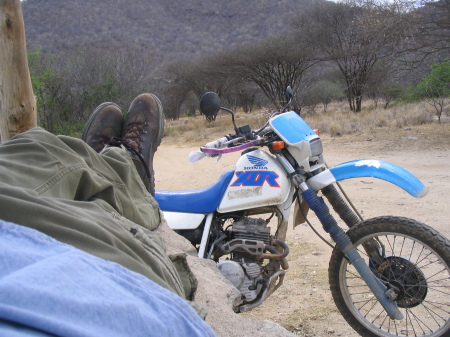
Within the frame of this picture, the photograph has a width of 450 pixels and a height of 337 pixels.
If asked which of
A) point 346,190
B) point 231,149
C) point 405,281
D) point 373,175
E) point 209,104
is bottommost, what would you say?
point 346,190

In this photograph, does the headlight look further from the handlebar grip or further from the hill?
the hill

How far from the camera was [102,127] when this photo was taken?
95.5 inches

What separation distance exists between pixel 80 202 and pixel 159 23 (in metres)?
48.6

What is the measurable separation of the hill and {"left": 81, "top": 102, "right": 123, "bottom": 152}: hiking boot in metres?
33.6

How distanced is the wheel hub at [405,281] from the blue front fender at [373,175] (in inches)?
13.7

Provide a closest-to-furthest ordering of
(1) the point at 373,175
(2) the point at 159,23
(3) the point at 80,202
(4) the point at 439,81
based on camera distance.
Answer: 1. (3) the point at 80,202
2. (1) the point at 373,175
3. (4) the point at 439,81
4. (2) the point at 159,23

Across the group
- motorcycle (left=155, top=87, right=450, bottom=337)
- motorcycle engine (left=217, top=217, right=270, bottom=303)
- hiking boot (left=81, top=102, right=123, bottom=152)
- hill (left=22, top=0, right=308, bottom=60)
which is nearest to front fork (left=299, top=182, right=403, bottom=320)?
motorcycle (left=155, top=87, right=450, bottom=337)

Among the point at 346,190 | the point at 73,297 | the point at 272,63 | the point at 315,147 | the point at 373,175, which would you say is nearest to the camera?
the point at 73,297

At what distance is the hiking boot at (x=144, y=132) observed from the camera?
7.07ft

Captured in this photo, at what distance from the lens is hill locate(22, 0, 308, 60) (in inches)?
1505

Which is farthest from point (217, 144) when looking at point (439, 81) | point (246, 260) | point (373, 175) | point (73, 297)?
point (439, 81)

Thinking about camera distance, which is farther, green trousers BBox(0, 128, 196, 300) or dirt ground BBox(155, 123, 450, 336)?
dirt ground BBox(155, 123, 450, 336)

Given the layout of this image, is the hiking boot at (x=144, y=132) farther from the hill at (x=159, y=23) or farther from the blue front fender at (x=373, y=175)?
the hill at (x=159, y=23)

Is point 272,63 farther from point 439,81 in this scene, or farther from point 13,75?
point 13,75
